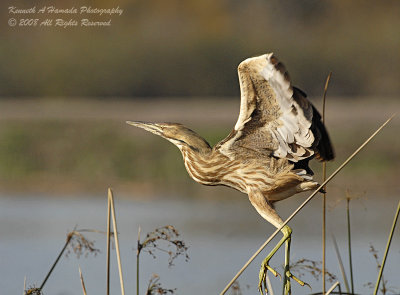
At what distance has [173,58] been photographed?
1881 cm

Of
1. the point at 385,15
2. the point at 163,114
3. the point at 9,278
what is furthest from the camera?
the point at 385,15

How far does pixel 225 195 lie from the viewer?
45.3ft

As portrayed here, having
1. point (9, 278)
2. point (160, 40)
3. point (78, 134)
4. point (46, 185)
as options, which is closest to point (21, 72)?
point (160, 40)

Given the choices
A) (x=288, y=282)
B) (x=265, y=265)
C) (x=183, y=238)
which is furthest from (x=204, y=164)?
(x=183, y=238)

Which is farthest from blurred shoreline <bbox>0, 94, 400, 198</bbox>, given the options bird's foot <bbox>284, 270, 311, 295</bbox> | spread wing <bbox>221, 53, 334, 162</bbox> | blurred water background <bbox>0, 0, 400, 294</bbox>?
bird's foot <bbox>284, 270, 311, 295</bbox>

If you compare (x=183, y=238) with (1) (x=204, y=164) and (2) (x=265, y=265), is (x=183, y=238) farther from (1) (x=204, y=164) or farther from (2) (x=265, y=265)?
(2) (x=265, y=265)

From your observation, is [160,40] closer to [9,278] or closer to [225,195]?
[225,195]

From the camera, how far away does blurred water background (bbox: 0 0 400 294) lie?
991 cm

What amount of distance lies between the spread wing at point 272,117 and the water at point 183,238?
263 centimetres

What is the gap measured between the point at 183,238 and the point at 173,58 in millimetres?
8704

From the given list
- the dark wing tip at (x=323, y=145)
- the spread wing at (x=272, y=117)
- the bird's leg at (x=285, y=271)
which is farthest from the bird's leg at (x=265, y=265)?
the dark wing tip at (x=323, y=145)

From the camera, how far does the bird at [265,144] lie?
459cm

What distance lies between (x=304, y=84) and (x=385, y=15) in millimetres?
5220

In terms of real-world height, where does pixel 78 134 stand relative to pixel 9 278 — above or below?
above
